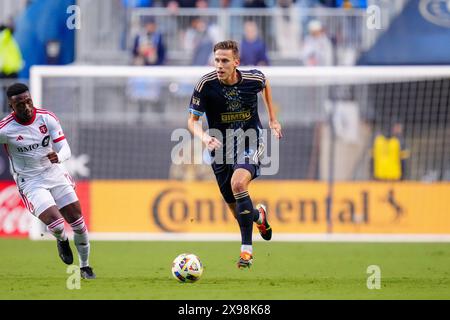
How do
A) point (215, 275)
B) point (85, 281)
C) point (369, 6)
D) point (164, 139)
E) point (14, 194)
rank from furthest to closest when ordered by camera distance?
point (369, 6) < point (164, 139) < point (14, 194) < point (215, 275) < point (85, 281)

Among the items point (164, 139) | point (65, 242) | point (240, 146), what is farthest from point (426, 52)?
point (65, 242)

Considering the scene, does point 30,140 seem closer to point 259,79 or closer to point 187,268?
point 187,268

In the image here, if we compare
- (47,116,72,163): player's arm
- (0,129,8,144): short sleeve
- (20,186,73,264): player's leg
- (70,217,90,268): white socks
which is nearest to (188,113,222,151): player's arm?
(47,116,72,163): player's arm

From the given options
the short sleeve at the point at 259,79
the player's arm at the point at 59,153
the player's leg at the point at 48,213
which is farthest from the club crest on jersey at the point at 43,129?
the short sleeve at the point at 259,79

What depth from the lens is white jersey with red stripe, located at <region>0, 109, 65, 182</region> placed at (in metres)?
11.0

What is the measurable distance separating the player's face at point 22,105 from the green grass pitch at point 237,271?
1955 mm

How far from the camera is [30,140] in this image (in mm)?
11055

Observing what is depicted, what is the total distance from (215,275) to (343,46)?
12.8 meters

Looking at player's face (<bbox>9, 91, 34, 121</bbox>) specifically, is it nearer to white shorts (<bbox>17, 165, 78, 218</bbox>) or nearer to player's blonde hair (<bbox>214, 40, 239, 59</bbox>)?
white shorts (<bbox>17, 165, 78, 218</bbox>)

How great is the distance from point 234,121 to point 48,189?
7.89ft

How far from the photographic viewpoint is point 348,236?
64.2 feet

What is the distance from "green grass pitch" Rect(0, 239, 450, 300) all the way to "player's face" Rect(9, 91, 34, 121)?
1.96m

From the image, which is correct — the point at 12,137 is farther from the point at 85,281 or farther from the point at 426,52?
the point at 426,52

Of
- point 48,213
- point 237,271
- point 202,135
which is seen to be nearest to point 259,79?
point 202,135
